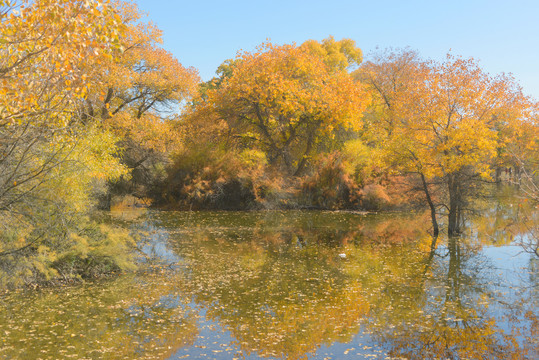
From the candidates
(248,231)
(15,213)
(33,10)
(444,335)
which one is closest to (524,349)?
(444,335)

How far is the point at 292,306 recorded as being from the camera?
10.2m

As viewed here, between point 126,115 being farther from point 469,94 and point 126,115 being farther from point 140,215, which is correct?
point 469,94

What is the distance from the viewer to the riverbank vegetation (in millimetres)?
10078

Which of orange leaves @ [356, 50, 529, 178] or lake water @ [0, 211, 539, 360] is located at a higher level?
orange leaves @ [356, 50, 529, 178]

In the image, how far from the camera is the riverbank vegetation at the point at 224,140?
10.1 meters

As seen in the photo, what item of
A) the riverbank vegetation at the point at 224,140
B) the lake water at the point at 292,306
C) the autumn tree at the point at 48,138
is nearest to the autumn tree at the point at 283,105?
the riverbank vegetation at the point at 224,140

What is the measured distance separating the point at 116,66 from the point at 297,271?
17952 mm

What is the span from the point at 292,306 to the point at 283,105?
2169 cm

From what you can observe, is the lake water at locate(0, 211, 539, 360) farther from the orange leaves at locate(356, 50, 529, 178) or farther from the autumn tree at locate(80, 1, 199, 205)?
the autumn tree at locate(80, 1, 199, 205)

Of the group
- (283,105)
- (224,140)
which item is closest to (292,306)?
(283,105)

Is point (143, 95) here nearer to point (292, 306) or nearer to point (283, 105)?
point (283, 105)

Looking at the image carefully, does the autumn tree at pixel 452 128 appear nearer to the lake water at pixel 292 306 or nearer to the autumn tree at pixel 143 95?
the lake water at pixel 292 306

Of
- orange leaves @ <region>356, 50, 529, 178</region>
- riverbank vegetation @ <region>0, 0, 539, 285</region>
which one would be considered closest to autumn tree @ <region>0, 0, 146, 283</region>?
riverbank vegetation @ <region>0, 0, 539, 285</region>

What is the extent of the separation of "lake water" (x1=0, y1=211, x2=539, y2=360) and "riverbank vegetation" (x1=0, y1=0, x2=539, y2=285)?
1.93m
